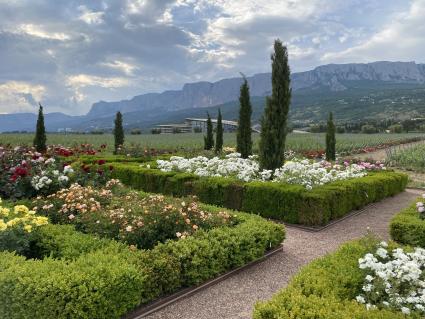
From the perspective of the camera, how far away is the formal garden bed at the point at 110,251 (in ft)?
12.8

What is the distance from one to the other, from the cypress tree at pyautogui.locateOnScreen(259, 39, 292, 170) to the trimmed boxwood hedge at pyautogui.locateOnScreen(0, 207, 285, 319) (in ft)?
18.8

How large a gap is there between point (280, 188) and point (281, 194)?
18 centimetres

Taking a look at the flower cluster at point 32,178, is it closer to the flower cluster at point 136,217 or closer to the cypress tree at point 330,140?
the flower cluster at point 136,217

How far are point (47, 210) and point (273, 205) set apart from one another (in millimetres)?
5142

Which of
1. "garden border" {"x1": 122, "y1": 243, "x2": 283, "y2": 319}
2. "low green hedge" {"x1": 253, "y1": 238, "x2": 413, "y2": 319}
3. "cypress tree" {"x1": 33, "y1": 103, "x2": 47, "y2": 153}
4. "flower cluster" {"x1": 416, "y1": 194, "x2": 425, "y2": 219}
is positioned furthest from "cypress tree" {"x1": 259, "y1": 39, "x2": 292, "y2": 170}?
"cypress tree" {"x1": 33, "y1": 103, "x2": 47, "y2": 153}

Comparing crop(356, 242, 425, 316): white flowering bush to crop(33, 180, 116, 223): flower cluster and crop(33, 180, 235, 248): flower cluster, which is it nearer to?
crop(33, 180, 235, 248): flower cluster

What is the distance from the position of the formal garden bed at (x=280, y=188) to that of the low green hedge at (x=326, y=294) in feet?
12.5

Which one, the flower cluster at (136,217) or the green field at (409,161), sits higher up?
the flower cluster at (136,217)

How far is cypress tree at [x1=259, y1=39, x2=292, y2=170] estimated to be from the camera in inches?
472

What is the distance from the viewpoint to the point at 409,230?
6.68m

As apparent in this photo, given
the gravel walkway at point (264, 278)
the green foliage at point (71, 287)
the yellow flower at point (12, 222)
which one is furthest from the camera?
the yellow flower at point (12, 222)

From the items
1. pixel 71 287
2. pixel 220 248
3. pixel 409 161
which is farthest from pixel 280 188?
pixel 409 161

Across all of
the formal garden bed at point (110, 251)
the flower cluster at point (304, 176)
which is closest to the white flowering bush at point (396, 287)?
the formal garden bed at point (110, 251)

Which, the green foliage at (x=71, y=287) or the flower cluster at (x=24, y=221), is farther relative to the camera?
the flower cluster at (x=24, y=221)
